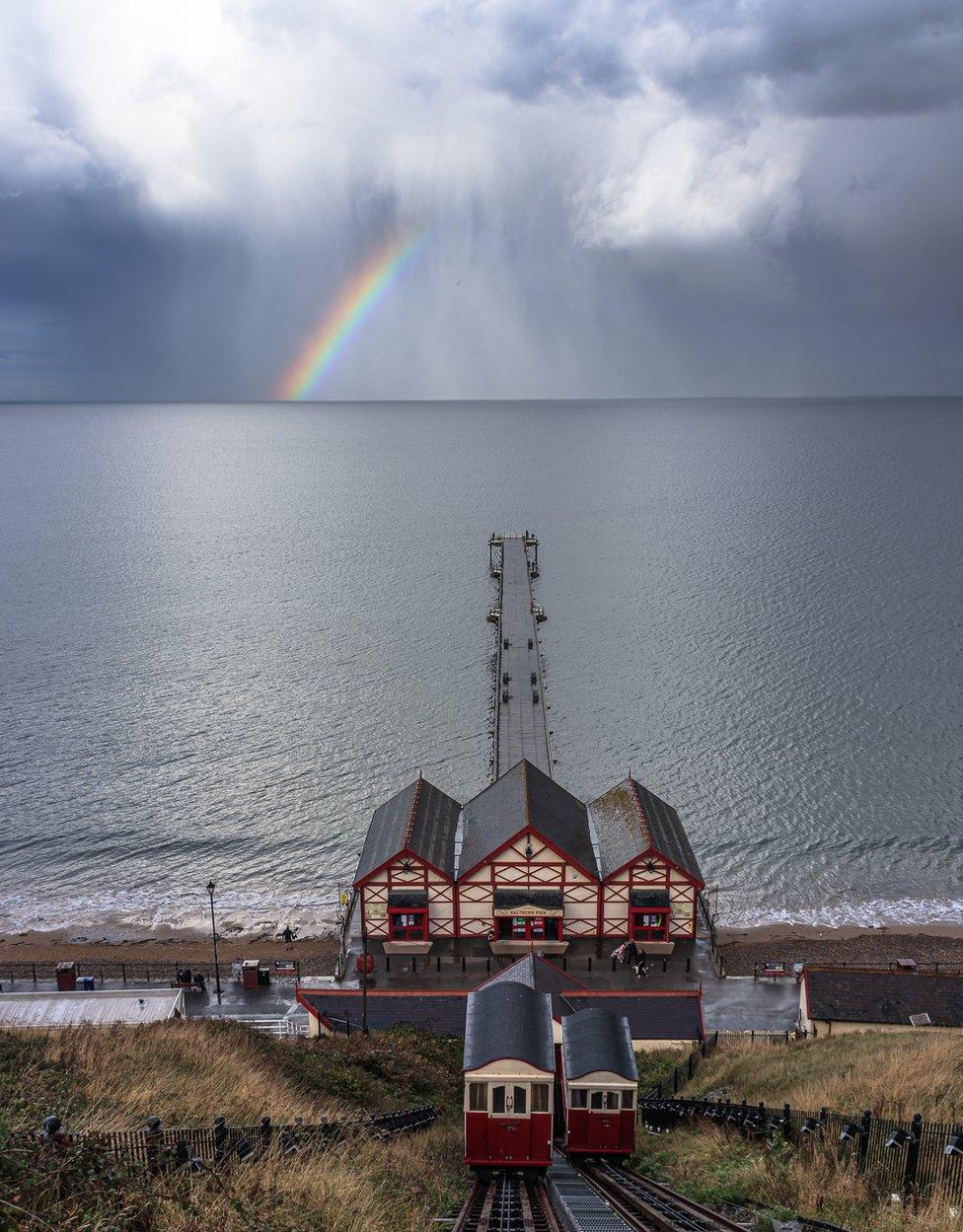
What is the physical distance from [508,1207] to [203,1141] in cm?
625

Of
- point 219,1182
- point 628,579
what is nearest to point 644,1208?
point 219,1182

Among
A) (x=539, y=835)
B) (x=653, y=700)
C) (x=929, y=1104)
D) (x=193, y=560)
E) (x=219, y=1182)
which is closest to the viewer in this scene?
(x=219, y=1182)

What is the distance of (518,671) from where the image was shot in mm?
78312

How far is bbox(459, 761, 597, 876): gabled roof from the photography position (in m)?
39.8

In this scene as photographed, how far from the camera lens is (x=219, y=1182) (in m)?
14.7

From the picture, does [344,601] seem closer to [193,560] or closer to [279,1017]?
[193,560]

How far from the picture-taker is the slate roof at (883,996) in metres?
33.5

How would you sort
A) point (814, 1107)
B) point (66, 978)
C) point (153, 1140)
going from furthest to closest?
point (66, 978) → point (814, 1107) → point (153, 1140)

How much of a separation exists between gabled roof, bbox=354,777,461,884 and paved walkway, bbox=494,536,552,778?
43.6 ft

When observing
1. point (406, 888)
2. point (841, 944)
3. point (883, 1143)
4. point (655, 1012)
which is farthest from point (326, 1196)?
point (841, 944)

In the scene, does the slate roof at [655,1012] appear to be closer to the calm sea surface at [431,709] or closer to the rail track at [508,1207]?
the rail track at [508,1207]

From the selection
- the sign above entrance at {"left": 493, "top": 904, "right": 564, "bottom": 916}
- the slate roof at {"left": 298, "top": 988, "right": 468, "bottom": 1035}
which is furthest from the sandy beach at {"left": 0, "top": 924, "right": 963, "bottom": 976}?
the slate roof at {"left": 298, "top": 988, "right": 468, "bottom": 1035}

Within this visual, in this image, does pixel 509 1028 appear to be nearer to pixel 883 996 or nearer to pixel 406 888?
pixel 406 888

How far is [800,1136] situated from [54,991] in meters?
30.5
